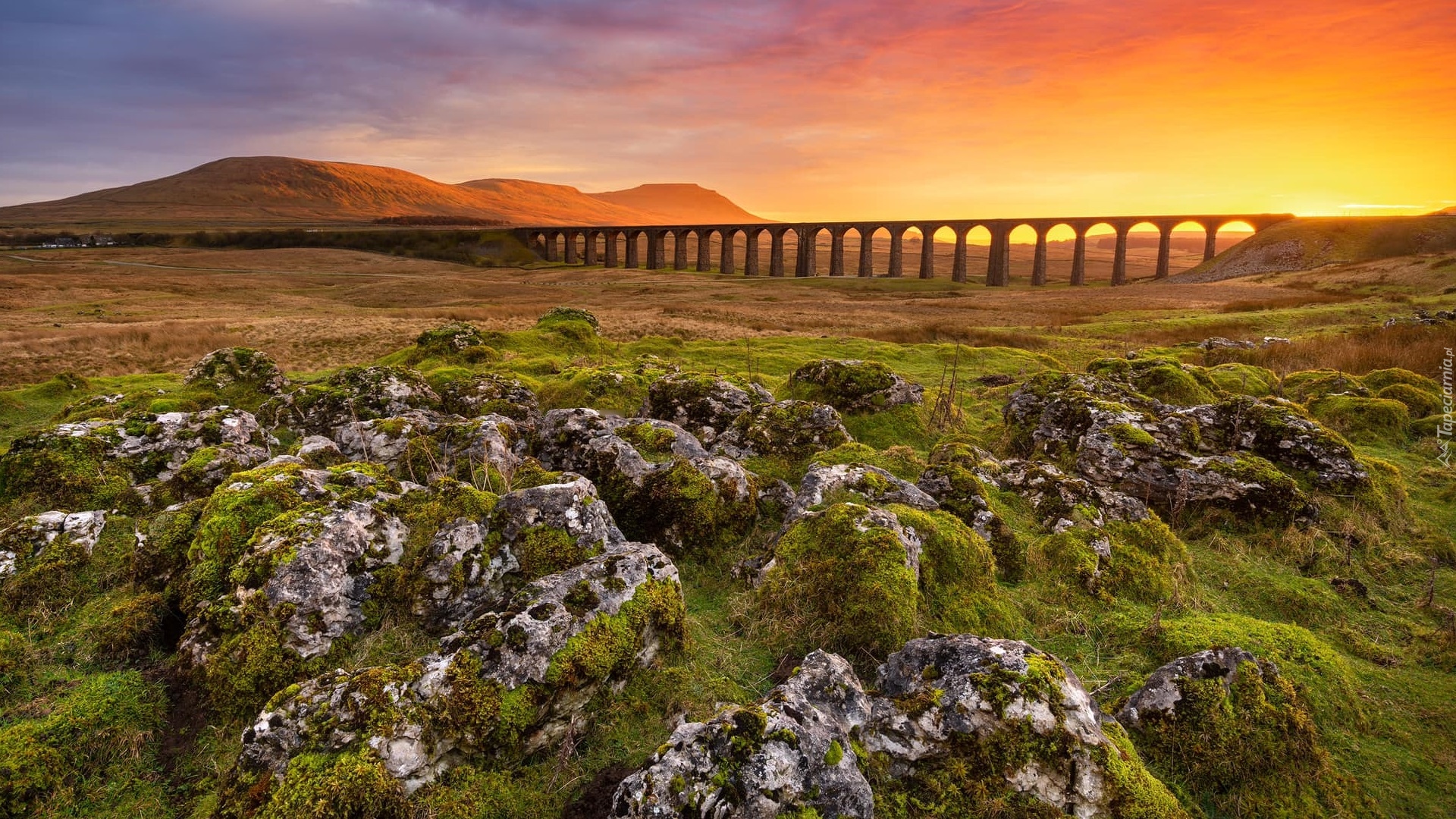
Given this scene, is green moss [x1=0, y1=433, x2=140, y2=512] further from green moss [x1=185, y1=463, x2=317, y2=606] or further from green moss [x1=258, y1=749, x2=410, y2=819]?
green moss [x1=258, y1=749, x2=410, y2=819]

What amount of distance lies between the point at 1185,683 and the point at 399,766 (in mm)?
6668

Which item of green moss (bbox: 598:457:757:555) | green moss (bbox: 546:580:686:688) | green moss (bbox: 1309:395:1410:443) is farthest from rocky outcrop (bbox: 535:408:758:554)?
green moss (bbox: 1309:395:1410:443)

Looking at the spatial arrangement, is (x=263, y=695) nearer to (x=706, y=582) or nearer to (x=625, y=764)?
(x=625, y=764)

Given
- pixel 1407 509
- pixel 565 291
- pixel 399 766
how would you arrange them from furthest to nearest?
1. pixel 565 291
2. pixel 1407 509
3. pixel 399 766

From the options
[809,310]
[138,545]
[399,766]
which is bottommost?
[399,766]

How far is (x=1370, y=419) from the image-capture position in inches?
566

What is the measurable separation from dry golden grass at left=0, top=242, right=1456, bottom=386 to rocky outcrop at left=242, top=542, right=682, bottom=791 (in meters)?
25.3

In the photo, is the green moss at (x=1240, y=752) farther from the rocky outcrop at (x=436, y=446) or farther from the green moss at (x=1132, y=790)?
the rocky outcrop at (x=436, y=446)

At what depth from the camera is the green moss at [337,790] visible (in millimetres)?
4238

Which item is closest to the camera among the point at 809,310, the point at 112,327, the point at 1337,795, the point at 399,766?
the point at 399,766

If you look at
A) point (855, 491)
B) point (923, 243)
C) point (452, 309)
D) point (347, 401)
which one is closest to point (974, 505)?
point (855, 491)

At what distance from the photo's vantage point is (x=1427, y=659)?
693 cm

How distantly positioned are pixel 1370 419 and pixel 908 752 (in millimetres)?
16770

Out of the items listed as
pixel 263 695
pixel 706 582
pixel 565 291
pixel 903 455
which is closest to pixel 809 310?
pixel 565 291
